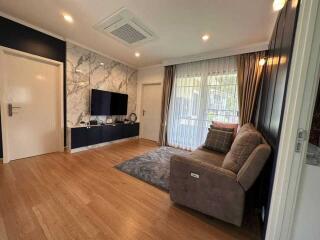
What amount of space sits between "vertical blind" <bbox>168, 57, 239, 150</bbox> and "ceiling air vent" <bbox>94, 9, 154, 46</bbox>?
5.05 feet

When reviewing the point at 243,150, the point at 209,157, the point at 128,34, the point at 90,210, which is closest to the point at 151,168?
the point at 209,157

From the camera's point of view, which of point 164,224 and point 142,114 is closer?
point 164,224

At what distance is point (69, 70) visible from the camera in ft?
10.7

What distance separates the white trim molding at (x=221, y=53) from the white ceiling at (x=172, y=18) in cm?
8

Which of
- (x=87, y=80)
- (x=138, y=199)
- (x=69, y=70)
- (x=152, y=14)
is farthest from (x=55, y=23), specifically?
(x=138, y=199)

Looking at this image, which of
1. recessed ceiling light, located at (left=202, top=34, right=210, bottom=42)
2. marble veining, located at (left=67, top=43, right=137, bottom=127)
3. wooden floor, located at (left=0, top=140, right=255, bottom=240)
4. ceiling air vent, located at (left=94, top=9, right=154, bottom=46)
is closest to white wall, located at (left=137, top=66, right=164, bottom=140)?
marble veining, located at (left=67, top=43, right=137, bottom=127)

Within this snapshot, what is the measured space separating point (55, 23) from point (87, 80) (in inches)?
51.8

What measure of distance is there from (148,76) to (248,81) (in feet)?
9.98

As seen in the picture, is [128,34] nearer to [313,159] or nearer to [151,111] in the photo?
[151,111]

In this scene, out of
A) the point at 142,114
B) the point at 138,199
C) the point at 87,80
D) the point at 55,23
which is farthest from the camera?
the point at 142,114

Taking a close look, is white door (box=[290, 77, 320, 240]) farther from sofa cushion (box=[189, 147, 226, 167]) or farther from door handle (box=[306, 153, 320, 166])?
sofa cushion (box=[189, 147, 226, 167])

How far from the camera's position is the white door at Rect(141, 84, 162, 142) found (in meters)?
4.79

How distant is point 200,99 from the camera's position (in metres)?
3.69

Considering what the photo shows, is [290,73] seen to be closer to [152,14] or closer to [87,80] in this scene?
[152,14]
